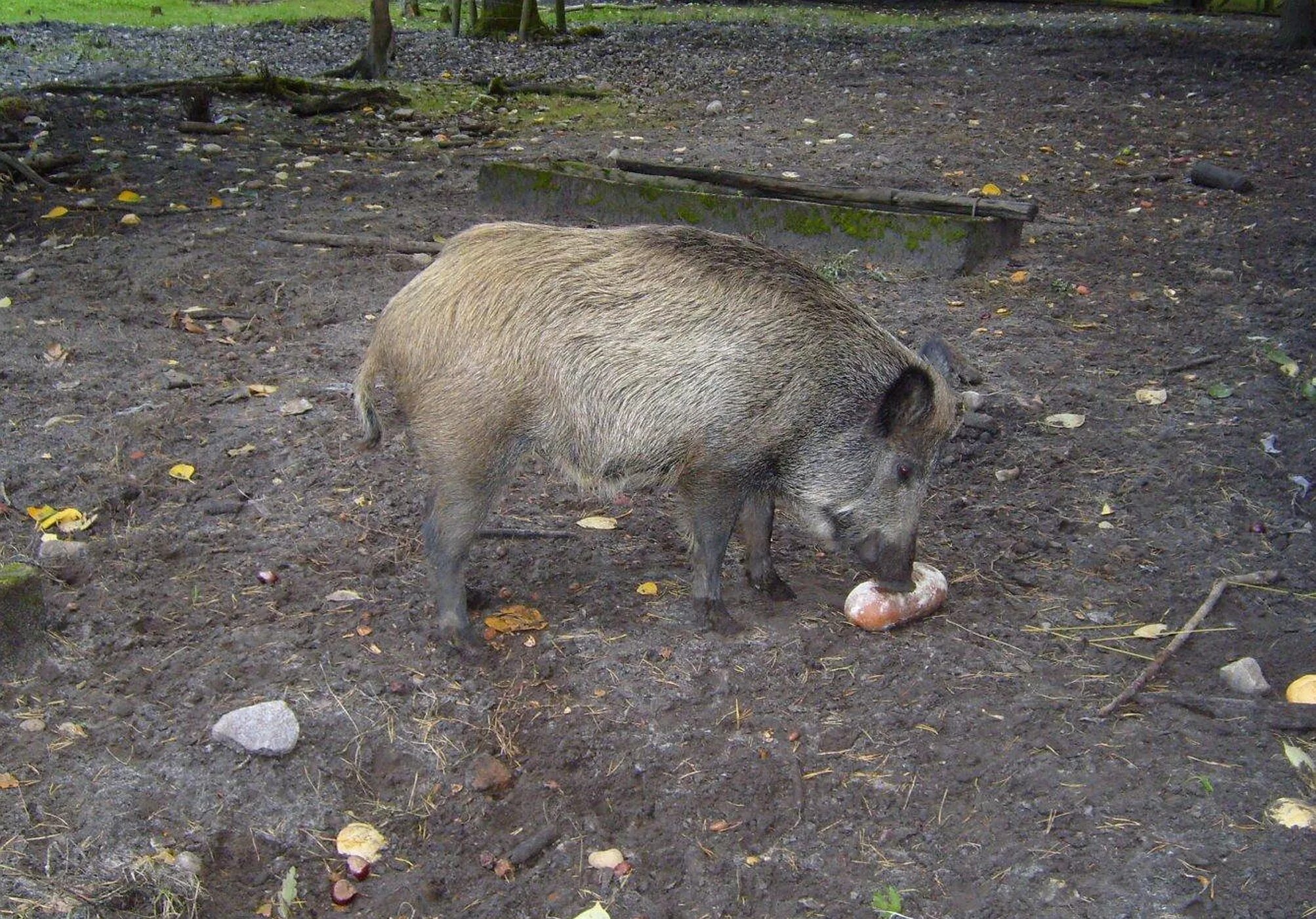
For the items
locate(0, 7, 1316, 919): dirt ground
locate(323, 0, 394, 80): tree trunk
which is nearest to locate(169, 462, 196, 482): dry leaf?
locate(0, 7, 1316, 919): dirt ground

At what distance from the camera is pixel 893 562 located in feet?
11.2

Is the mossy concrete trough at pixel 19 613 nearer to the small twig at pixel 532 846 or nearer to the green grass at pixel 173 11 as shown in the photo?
the small twig at pixel 532 846

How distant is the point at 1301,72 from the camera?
11164mm

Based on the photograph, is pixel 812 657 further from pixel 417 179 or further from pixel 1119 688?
pixel 417 179

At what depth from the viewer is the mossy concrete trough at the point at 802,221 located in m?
5.98

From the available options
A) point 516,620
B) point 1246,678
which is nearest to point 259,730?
point 516,620

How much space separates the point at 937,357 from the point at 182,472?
2.64 m

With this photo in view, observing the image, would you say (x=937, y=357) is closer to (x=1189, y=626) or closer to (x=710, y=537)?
(x=710, y=537)

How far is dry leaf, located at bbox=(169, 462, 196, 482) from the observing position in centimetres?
404

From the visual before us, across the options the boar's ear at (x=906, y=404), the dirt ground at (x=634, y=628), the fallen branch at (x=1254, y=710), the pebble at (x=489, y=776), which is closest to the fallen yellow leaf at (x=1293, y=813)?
the dirt ground at (x=634, y=628)

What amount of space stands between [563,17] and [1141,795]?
1362 cm

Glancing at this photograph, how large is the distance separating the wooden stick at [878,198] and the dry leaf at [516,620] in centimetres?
346

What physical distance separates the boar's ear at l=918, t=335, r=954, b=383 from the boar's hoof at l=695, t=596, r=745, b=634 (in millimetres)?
983

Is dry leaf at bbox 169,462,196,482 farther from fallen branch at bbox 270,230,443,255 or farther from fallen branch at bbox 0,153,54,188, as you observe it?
fallen branch at bbox 0,153,54,188
